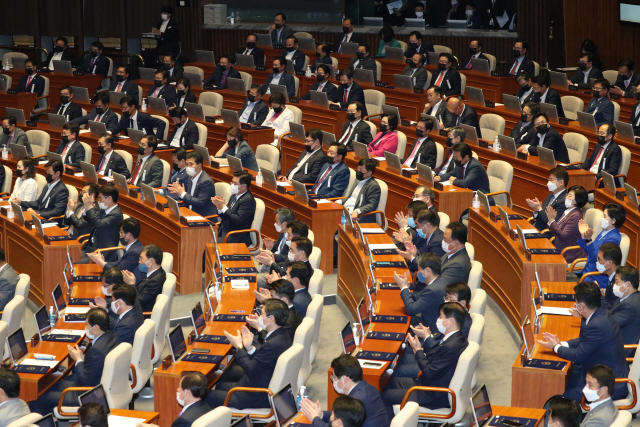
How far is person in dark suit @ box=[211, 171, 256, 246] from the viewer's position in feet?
31.1

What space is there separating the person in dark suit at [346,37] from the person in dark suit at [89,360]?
416 inches


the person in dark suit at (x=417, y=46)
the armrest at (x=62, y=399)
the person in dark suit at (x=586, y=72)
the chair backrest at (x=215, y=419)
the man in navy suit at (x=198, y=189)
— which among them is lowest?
the armrest at (x=62, y=399)

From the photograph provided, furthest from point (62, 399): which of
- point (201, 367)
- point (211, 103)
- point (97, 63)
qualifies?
point (97, 63)

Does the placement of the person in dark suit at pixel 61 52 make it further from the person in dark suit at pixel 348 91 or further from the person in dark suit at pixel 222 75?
the person in dark suit at pixel 348 91

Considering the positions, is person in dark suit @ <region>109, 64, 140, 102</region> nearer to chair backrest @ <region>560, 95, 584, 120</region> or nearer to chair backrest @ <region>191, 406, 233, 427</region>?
chair backrest @ <region>560, 95, 584, 120</region>

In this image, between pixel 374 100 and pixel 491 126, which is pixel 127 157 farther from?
pixel 491 126

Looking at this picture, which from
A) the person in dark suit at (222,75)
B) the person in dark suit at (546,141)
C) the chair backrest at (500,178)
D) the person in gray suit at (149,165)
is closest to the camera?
the chair backrest at (500,178)

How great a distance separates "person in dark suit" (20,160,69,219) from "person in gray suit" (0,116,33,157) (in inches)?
98.8

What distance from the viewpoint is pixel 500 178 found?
9812 mm

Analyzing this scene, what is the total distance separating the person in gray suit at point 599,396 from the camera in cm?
530

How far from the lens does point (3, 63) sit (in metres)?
17.5

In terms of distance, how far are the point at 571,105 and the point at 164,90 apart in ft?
22.1

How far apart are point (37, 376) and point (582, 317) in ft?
13.3

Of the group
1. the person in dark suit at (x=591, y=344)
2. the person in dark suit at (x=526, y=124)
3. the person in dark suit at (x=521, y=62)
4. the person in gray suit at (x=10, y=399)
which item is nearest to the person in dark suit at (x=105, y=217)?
the person in gray suit at (x=10, y=399)
